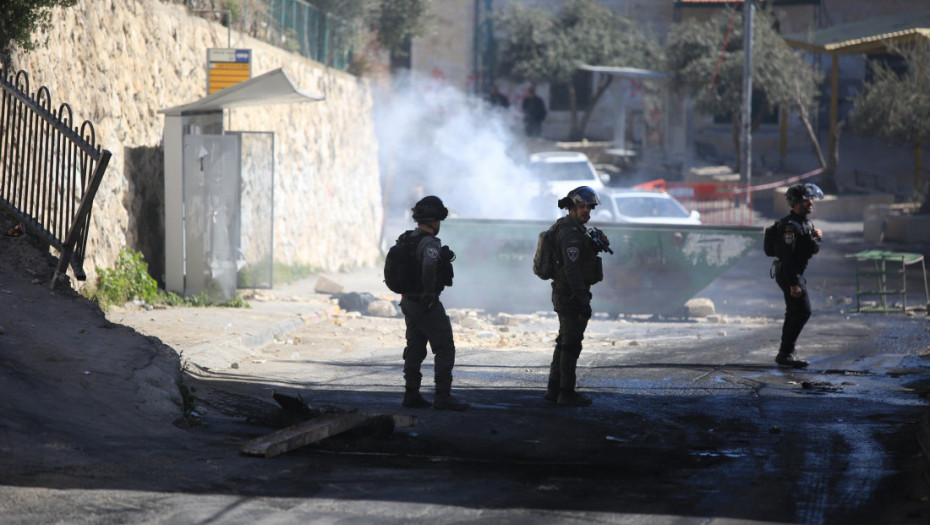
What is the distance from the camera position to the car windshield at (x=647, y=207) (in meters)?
20.9

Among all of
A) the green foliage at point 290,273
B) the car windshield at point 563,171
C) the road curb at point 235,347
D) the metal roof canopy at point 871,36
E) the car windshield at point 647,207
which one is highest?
the metal roof canopy at point 871,36

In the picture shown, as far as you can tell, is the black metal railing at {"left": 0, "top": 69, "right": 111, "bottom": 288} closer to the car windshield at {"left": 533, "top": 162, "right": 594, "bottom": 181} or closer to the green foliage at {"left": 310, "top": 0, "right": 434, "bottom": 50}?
the green foliage at {"left": 310, "top": 0, "right": 434, "bottom": 50}

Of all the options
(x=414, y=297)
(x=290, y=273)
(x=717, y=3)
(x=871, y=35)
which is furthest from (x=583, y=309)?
(x=717, y=3)

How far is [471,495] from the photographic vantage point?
5.31 metres

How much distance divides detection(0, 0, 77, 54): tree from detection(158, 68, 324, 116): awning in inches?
94.9

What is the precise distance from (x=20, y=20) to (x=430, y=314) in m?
5.29

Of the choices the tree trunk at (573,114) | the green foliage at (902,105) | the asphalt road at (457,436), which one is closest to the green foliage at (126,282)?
the asphalt road at (457,436)

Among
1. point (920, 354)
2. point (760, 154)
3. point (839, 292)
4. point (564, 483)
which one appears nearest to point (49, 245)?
point (564, 483)

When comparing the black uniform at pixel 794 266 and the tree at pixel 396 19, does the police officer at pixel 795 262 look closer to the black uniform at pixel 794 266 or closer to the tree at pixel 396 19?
the black uniform at pixel 794 266

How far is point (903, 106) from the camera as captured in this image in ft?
82.2

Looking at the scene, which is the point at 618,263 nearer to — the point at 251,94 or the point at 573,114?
the point at 251,94

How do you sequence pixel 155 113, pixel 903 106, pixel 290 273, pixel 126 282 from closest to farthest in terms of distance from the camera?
pixel 126 282, pixel 155 113, pixel 290 273, pixel 903 106

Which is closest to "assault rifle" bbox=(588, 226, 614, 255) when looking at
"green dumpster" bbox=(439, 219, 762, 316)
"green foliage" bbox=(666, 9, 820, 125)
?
"green dumpster" bbox=(439, 219, 762, 316)

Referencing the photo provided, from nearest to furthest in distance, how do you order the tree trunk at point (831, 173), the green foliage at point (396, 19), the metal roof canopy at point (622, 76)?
the green foliage at point (396, 19)
the tree trunk at point (831, 173)
the metal roof canopy at point (622, 76)
